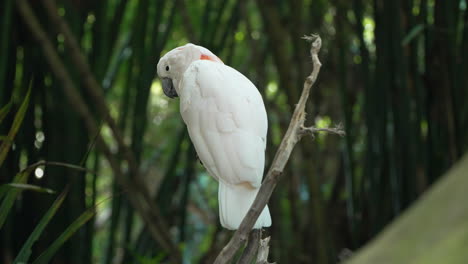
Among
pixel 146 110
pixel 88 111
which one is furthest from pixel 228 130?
pixel 146 110

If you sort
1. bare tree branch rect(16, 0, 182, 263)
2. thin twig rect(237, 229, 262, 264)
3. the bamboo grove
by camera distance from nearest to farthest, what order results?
thin twig rect(237, 229, 262, 264), bare tree branch rect(16, 0, 182, 263), the bamboo grove

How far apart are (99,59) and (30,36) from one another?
7.3 inches

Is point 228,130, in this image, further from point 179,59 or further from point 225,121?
point 179,59

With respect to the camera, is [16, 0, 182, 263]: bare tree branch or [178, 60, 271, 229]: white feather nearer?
[178, 60, 271, 229]: white feather

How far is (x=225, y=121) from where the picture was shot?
839 mm

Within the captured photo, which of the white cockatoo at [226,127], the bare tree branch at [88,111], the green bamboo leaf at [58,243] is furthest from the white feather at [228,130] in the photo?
the bare tree branch at [88,111]

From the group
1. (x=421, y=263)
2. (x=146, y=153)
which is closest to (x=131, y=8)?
(x=146, y=153)

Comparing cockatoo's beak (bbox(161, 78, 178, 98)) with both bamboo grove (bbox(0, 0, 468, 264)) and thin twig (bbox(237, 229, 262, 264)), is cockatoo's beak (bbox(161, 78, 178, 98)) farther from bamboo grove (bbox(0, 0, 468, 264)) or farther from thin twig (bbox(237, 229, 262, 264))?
bamboo grove (bbox(0, 0, 468, 264))

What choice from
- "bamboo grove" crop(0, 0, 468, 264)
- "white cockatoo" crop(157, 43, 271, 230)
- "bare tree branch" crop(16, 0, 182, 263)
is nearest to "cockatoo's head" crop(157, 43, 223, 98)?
"white cockatoo" crop(157, 43, 271, 230)

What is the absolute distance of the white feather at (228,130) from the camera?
813 millimetres

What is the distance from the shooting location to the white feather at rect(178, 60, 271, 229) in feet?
2.67

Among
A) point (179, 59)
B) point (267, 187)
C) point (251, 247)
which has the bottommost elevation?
point (251, 247)

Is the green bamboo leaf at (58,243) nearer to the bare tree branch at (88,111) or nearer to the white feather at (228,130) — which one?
the white feather at (228,130)

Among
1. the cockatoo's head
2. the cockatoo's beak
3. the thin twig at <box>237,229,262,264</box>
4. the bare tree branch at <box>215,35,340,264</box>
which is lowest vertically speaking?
the thin twig at <box>237,229,262,264</box>
